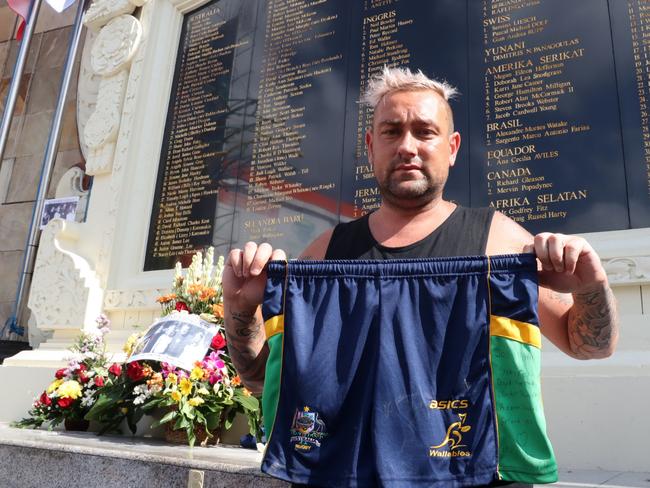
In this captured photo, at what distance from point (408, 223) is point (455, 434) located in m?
0.60

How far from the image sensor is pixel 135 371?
11.6 ft

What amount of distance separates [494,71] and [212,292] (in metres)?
2.76

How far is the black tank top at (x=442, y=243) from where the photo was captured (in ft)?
4.98

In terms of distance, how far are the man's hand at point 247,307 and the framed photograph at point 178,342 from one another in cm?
Answer: 177

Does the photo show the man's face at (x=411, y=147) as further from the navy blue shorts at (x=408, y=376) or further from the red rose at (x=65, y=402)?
the red rose at (x=65, y=402)

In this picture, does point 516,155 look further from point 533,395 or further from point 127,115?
point 127,115

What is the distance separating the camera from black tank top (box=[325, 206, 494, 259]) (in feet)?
4.98

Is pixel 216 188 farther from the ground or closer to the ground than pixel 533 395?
farther from the ground

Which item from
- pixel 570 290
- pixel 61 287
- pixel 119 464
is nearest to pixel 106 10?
pixel 61 287

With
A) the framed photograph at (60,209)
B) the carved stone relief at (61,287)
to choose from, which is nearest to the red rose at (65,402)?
the carved stone relief at (61,287)

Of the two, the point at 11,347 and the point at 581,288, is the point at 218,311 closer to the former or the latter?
the point at 581,288

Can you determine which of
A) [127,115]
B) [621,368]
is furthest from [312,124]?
[621,368]

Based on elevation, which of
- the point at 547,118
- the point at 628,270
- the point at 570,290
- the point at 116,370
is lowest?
the point at 116,370

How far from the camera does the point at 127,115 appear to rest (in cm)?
631
